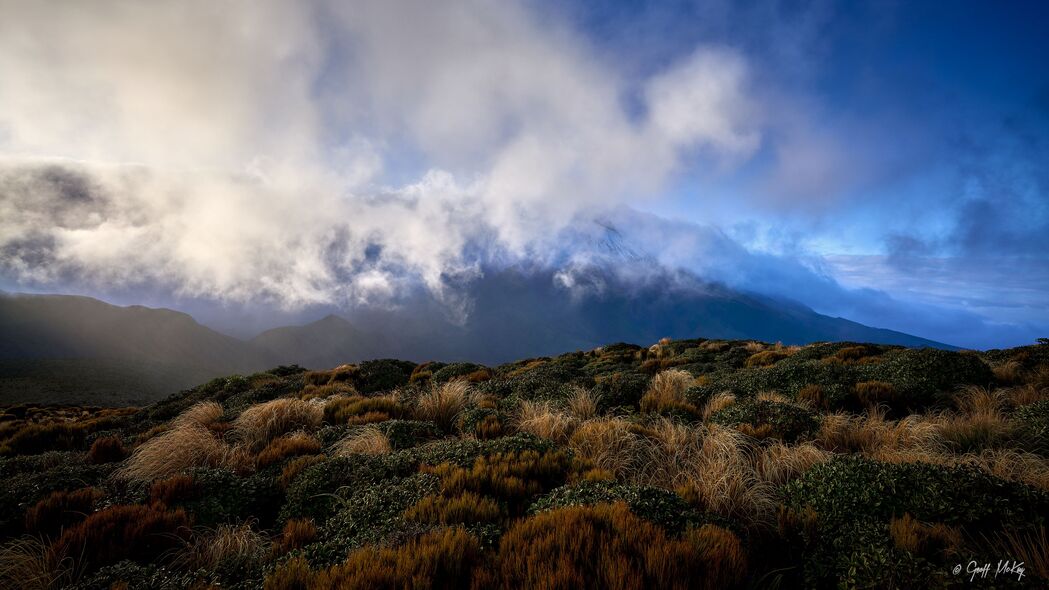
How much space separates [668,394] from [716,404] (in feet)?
5.42

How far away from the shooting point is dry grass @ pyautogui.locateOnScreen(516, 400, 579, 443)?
8.32 m

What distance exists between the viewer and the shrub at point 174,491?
18.7ft

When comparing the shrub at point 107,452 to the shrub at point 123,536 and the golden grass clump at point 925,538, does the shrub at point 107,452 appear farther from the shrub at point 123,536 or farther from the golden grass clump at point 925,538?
the golden grass clump at point 925,538

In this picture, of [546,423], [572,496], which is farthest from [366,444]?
[572,496]

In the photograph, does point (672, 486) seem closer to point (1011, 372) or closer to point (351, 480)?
point (351, 480)

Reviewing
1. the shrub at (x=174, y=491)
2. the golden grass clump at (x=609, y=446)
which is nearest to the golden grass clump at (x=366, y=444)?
the shrub at (x=174, y=491)

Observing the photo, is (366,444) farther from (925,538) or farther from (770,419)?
(770,419)

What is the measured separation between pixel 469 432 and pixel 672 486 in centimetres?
428

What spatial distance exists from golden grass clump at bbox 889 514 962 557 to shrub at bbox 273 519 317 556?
227 inches

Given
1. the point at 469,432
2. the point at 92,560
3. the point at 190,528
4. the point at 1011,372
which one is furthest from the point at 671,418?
the point at 1011,372
